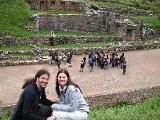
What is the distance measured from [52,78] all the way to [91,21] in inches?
660

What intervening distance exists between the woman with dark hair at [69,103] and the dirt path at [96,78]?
16.4m

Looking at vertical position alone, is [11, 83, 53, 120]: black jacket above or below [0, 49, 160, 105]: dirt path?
above

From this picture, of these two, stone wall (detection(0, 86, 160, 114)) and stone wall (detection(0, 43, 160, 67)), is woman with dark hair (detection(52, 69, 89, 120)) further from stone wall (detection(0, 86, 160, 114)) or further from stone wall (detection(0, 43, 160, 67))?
stone wall (detection(0, 43, 160, 67))

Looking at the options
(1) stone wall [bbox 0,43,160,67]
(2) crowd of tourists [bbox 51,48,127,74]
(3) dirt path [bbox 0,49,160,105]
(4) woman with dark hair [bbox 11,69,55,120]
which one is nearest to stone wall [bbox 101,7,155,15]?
(1) stone wall [bbox 0,43,160,67]

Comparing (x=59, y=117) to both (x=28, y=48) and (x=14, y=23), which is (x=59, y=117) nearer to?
(x=28, y=48)

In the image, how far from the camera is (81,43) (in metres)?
41.8

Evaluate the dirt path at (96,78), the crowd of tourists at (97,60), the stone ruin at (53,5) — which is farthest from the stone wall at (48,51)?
the stone ruin at (53,5)

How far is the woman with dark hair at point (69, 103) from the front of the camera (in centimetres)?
1023

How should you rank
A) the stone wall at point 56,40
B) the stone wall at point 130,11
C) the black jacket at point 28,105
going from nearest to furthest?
the black jacket at point 28,105 → the stone wall at point 56,40 → the stone wall at point 130,11

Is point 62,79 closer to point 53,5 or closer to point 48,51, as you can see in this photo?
point 48,51

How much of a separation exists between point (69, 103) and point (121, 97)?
62.3 ft

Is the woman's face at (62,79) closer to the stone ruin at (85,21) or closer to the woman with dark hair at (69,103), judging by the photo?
the woman with dark hair at (69,103)

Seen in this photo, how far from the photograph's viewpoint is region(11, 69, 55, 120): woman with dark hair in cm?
996

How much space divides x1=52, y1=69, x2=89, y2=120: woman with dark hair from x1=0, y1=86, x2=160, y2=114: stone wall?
1663cm
